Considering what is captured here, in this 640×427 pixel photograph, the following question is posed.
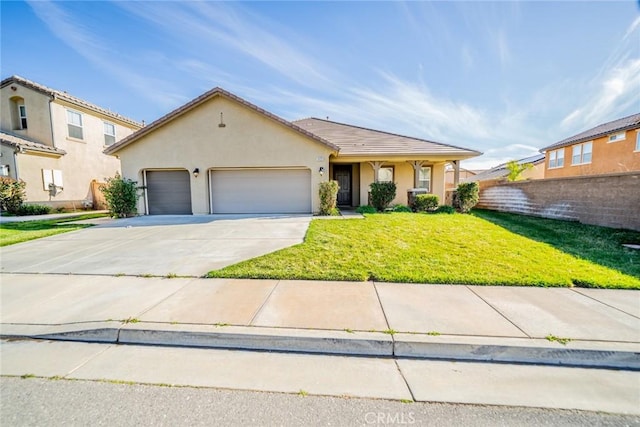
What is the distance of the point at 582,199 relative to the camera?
31.3ft

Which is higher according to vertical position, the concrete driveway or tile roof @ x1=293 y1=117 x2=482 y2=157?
tile roof @ x1=293 y1=117 x2=482 y2=157

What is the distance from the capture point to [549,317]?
3.46m

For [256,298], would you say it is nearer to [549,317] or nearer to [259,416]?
[259,416]

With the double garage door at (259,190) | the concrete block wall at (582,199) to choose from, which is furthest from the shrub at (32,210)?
the concrete block wall at (582,199)

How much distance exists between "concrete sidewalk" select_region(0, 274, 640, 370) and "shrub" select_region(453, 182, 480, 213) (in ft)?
28.5

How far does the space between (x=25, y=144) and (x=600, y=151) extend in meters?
36.0

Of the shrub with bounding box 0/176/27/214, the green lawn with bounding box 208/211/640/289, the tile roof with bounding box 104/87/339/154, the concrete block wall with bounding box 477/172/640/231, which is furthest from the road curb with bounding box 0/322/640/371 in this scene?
the shrub with bounding box 0/176/27/214

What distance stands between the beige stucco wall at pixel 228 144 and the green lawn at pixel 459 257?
5.15m

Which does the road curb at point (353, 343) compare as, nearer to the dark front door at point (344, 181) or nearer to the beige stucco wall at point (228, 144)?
the beige stucco wall at point (228, 144)

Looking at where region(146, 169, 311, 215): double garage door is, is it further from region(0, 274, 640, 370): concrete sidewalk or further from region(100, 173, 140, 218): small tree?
region(0, 274, 640, 370): concrete sidewalk

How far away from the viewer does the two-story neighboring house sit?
47.5ft

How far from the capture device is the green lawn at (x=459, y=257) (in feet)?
15.8

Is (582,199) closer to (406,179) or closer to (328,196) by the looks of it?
(406,179)

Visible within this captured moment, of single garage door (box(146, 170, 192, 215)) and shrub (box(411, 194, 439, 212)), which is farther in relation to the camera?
single garage door (box(146, 170, 192, 215))
